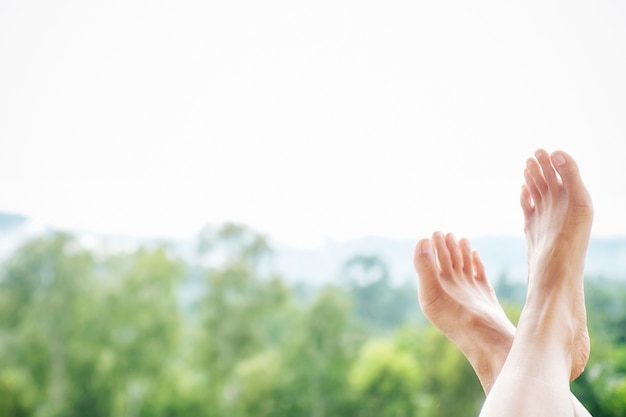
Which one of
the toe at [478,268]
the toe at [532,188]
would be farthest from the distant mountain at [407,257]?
the toe at [532,188]

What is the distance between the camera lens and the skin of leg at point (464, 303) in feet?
3.05

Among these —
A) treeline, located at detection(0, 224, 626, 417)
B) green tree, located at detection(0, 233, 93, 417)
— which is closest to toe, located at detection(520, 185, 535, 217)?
treeline, located at detection(0, 224, 626, 417)

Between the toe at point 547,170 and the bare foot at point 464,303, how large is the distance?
22 cm

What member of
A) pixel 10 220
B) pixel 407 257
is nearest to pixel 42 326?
pixel 10 220

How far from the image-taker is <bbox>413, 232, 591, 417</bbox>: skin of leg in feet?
3.05

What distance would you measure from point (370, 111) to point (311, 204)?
28 cm

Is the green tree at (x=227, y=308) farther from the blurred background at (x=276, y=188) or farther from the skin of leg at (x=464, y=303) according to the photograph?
the skin of leg at (x=464, y=303)

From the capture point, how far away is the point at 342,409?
1591 mm

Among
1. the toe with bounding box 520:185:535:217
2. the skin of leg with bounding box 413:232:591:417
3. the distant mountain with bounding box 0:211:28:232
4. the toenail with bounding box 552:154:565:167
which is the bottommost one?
the skin of leg with bounding box 413:232:591:417

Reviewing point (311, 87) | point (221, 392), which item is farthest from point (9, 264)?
point (311, 87)

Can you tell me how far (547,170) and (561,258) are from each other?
171 mm

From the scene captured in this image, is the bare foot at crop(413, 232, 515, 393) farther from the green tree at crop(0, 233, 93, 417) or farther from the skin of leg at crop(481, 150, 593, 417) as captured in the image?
the green tree at crop(0, 233, 93, 417)

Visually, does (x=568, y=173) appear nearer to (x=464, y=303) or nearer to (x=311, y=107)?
(x=464, y=303)

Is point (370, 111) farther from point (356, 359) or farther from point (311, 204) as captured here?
point (356, 359)
